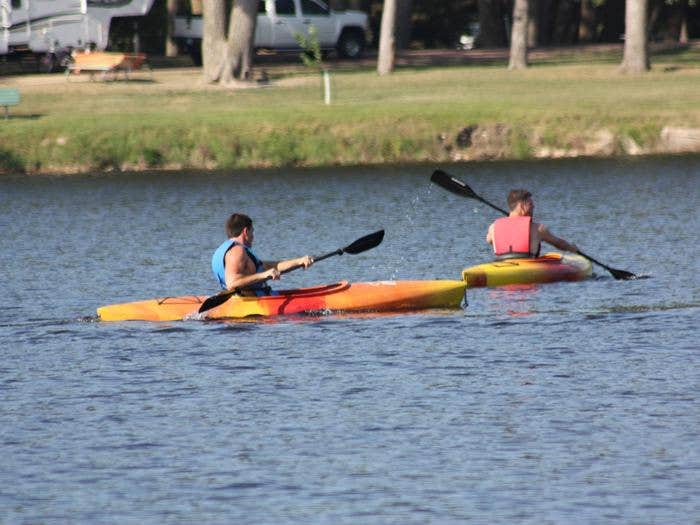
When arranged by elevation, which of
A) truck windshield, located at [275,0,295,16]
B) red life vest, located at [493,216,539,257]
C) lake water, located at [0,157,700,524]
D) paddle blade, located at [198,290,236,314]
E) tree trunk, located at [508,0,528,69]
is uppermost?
truck windshield, located at [275,0,295,16]

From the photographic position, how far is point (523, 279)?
21062 millimetres

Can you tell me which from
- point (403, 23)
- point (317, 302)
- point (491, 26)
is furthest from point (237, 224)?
point (491, 26)

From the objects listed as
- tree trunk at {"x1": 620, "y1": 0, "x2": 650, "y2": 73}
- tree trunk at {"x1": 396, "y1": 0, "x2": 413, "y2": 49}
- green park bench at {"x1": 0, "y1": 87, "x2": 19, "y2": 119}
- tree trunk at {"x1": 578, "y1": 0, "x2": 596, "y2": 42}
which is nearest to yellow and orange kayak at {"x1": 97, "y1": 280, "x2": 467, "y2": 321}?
green park bench at {"x1": 0, "y1": 87, "x2": 19, "y2": 119}

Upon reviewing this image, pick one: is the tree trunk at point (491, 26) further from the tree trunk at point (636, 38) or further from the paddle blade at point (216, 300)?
the paddle blade at point (216, 300)

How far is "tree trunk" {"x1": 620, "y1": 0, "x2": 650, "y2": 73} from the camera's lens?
4391 cm

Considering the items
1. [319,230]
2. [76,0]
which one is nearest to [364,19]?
[76,0]

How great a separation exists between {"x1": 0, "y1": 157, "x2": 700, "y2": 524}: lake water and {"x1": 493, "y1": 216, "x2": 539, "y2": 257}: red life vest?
61cm

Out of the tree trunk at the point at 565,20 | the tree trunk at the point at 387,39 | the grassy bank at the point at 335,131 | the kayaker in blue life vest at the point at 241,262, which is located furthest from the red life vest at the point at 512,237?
the tree trunk at the point at 565,20

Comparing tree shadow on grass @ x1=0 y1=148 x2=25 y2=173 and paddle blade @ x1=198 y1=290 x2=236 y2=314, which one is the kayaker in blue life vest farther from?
tree shadow on grass @ x1=0 y1=148 x2=25 y2=173

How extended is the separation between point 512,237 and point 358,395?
639cm

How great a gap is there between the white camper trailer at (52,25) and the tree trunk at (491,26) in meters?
15.9

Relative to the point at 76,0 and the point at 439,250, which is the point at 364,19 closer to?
the point at 76,0

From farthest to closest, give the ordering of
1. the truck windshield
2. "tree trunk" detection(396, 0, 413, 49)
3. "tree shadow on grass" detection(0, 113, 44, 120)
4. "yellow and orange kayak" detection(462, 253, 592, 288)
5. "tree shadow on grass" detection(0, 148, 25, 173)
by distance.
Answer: "tree trunk" detection(396, 0, 413, 49)
the truck windshield
"tree shadow on grass" detection(0, 113, 44, 120)
"tree shadow on grass" detection(0, 148, 25, 173)
"yellow and orange kayak" detection(462, 253, 592, 288)

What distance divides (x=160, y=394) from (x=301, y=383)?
1.29 m
